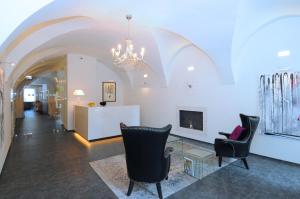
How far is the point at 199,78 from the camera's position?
5.69 m

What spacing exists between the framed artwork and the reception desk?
92.6 inches

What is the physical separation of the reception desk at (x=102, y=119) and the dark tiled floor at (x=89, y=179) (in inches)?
49.4

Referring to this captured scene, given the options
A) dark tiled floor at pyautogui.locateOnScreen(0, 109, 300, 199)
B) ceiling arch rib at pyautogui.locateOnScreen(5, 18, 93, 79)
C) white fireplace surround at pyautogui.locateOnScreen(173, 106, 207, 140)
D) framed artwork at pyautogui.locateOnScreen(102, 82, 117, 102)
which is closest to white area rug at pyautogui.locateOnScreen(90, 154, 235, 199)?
dark tiled floor at pyautogui.locateOnScreen(0, 109, 300, 199)

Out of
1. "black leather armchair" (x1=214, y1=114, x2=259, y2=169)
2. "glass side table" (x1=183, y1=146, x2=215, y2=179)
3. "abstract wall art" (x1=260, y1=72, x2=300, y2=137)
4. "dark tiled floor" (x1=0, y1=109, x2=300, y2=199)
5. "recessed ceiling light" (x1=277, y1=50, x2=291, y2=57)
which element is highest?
"recessed ceiling light" (x1=277, y1=50, x2=291, y2=57)

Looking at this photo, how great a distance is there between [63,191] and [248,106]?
446 centimetres

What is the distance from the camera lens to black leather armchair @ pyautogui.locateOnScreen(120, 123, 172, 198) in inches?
97.3

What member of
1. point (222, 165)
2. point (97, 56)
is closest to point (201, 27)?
point (222, 165)

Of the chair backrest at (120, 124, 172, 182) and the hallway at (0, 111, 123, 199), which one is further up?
the chair backrest at (120, 124, 172, 182)

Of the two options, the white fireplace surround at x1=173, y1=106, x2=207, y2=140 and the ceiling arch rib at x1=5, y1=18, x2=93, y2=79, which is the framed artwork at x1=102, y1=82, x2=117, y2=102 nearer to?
the white fireplace surround at x1=173, y1=106, x2=207, y2=140

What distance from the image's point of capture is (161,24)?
161 inches

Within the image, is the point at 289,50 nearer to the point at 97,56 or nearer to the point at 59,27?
the point at 59,27

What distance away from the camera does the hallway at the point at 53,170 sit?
2.80m

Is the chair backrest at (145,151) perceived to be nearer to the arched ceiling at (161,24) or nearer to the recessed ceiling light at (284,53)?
the arched ceiling at (161,24)

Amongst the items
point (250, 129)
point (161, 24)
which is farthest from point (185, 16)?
point (250, 129)
